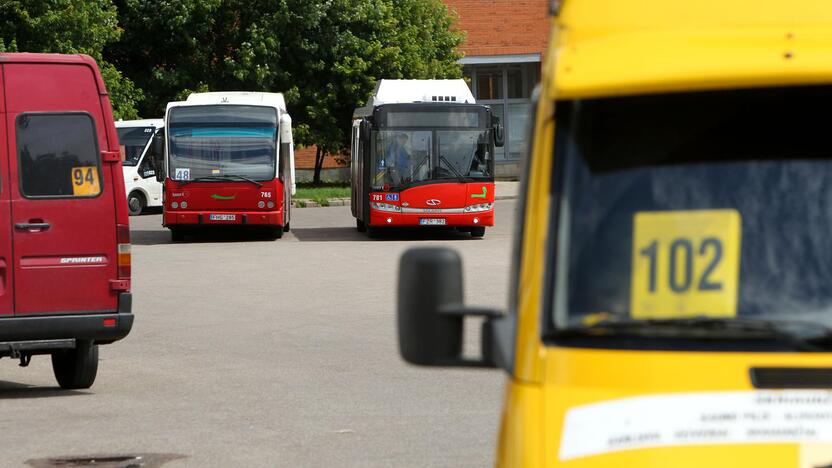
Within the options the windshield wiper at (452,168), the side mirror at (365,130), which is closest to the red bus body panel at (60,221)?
the windshield wiper at (452,168)

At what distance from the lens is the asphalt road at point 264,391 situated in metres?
9.29

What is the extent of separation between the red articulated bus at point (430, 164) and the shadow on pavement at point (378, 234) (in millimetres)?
387

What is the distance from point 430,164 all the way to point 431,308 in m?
27.6

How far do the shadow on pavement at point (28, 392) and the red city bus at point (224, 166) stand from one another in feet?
61.2

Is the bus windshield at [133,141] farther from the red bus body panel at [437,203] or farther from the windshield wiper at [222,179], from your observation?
the red bus body panel at [437,203]

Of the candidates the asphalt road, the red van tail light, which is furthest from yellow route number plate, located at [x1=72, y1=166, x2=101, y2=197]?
the asphalt road

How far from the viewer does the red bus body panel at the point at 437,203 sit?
31.1 metres

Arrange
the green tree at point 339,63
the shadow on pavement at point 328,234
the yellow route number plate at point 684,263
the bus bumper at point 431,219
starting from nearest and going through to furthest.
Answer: the yellow route number plate at point 684,263 < the bus bumper at point 431,219 < the shadow on pavement at point 328,234 < the green tree at point 339,63

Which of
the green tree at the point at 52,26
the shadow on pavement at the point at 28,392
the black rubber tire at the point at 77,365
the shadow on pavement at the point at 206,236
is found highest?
the green tree at the point at 52,26

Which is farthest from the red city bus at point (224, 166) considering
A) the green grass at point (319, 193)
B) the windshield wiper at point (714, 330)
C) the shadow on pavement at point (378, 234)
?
the windshield wiper at point (714, 330)

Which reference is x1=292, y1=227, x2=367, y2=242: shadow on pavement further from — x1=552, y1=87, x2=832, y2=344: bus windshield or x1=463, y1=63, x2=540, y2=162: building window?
x1=463, y1=63, x2=540, y2=162: building window

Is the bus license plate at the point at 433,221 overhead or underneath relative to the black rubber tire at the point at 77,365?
underneath

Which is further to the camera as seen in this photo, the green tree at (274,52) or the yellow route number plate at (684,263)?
the green tree at (274,52)

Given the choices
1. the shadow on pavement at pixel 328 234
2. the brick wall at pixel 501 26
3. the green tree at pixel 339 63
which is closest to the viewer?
the shadow on pavement at pixel 328 234
